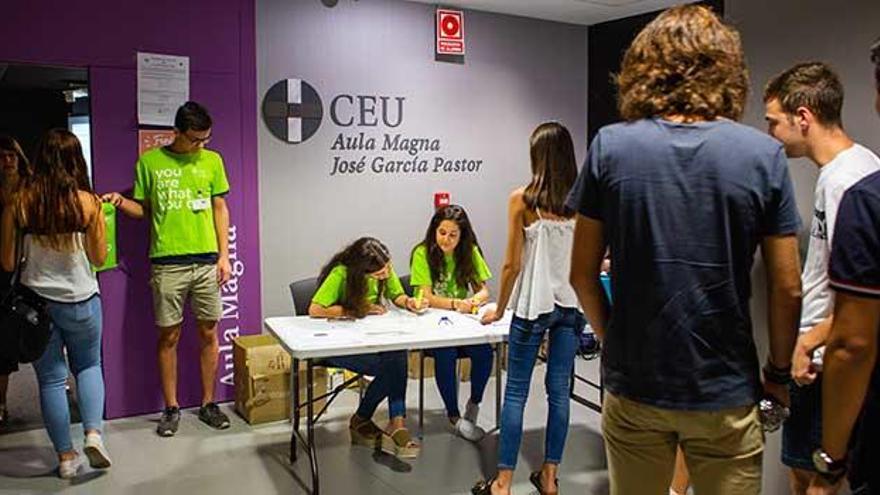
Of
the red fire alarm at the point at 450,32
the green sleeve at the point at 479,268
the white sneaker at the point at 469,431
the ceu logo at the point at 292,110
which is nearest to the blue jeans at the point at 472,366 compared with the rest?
the white sneaker at the point at 469,431

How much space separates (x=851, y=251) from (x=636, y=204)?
39 centimetres

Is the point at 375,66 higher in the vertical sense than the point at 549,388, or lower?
higher

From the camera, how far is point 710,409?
55.6 inches

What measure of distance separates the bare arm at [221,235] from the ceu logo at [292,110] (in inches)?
A: 23.1

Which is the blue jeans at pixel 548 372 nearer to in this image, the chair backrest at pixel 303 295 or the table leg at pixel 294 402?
the table leg at pixel 294 402

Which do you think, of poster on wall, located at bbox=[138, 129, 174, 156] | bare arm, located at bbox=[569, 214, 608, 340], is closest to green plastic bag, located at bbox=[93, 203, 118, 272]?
poster on wall, located at bbox=[138, 129, 174, 156]

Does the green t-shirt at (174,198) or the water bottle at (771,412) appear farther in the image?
the green t-shirt at (174,198)

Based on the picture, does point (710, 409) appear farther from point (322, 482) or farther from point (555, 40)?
point (555, 40)

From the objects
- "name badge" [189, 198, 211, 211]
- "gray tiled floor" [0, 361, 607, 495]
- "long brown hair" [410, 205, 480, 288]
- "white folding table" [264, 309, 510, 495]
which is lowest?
"gray tiled floor" [0, 361, 607, 495]

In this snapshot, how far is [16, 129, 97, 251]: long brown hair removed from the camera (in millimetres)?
3092

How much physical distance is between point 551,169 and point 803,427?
122cm

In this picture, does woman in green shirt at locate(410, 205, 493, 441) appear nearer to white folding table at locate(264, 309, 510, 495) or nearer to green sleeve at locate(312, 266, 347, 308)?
white folding table at locate(264, 309, 510, 495)

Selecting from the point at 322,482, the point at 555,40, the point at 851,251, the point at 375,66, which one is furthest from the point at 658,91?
the point at 555,40

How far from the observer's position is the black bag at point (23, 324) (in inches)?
118
